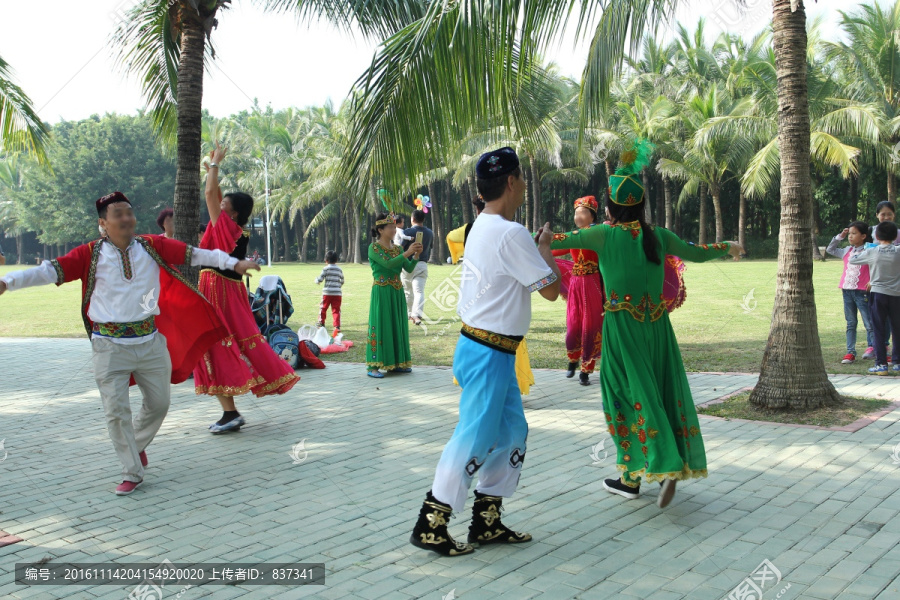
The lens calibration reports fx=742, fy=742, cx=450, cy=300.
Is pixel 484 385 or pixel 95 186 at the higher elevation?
pixel 95 186

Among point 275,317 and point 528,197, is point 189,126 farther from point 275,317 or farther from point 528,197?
point 528,197

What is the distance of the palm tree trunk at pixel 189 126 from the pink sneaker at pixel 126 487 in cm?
445

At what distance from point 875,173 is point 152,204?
162ft

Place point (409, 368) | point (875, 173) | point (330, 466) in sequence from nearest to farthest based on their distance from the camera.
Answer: point (330, 466)
point (409, 368)
point (875, 173)

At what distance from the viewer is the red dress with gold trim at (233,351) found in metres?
6.50

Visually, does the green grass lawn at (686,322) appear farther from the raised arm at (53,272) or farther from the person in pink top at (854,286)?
the raised arm at (53,272)

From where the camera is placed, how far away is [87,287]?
195 inches

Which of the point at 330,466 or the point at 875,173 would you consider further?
the point at 875,173

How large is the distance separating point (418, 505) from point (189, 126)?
6246mm

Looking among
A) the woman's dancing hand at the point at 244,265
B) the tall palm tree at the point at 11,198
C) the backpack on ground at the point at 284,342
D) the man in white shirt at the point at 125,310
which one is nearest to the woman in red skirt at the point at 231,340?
the man in white shirt at the point at 125,310

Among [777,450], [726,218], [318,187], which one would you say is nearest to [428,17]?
[777,450]

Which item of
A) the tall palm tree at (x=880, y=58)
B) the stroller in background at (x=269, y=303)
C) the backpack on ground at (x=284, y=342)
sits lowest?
the backpack on ground at (x=284, y=342)

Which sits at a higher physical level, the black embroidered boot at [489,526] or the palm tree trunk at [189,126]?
the palm tree trunk at [189,126]

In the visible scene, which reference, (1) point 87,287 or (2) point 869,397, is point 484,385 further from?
(2) point 869,397
